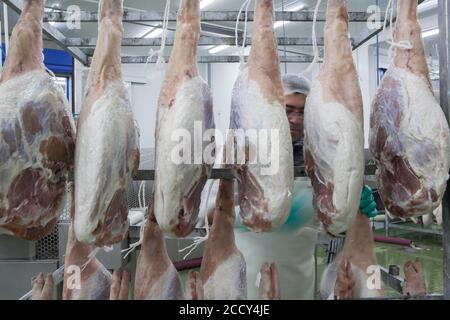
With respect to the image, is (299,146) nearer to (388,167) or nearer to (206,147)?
(388,167)

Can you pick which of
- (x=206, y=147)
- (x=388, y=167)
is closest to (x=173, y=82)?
(x=206, y=147)

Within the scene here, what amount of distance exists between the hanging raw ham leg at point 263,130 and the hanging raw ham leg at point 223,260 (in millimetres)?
213

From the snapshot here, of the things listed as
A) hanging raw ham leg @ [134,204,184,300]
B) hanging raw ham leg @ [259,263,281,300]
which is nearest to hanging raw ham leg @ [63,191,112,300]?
hanging raw ham leg @ [134,204,184,300]

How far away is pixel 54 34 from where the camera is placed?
1726mm

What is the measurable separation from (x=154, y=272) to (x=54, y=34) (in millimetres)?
1145

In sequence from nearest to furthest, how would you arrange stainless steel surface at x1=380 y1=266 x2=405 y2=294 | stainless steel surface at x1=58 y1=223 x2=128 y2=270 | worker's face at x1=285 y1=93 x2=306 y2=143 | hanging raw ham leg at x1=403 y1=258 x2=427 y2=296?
hanging raw ham leg at x1=403 y1=258 x2=427 y2=296 → stainless steel surface at x1=380 y1=266 x2=405 y2=294 → worker's face at x1=285 y1=93 x2=306 y2=143 → stainless steel surface at x1=58 y1=223 x2=128 y2=270

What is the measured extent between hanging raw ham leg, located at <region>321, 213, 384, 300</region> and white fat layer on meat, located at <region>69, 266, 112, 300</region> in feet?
2.35

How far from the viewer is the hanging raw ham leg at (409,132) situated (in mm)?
982

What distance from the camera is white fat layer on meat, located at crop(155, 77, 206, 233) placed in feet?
3.02

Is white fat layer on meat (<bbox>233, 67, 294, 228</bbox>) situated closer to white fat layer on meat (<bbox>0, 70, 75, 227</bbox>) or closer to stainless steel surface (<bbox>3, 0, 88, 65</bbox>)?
white fat layer on meat (<bbox>0, 70, 75, 227</bbox>)

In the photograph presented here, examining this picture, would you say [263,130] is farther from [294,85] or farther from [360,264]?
[294,85]

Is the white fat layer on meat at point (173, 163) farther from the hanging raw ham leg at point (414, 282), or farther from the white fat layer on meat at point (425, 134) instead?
the hanging raw ham leg at point (414, 282)

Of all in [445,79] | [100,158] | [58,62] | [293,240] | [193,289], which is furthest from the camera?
[58,62]

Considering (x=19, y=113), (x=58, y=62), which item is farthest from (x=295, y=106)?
(x=58, y=62)
